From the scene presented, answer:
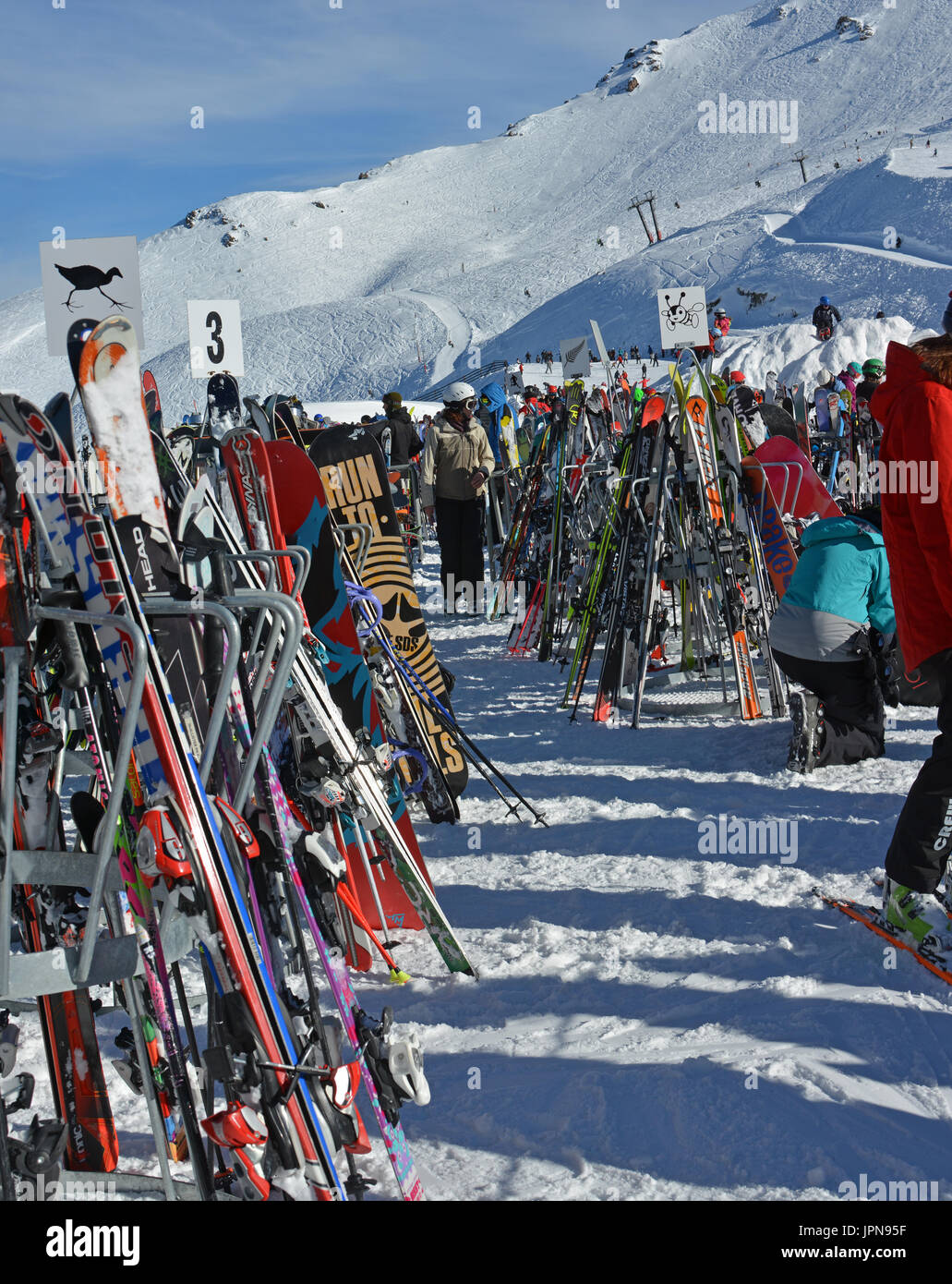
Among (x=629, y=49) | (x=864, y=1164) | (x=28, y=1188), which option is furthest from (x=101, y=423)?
(x=629, y=49)

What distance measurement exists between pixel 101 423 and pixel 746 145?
124 meters

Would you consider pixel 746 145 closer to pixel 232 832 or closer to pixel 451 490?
pixel 451 490

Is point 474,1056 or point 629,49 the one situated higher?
point 629,49

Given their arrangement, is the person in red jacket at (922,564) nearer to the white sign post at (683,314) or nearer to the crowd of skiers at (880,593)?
the crowd of skiers at (880,593)

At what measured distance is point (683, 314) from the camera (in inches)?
370

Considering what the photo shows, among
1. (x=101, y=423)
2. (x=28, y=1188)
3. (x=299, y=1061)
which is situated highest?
(x=101, y=423)

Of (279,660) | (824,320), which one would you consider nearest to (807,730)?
(279,660)

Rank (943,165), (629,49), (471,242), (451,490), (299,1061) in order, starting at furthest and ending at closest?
(629,49) < (471,242) < (943,165) < (451,490) < (299,1061)

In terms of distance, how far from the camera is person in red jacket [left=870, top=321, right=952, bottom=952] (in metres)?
2.90

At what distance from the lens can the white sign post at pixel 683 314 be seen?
9.19 metres

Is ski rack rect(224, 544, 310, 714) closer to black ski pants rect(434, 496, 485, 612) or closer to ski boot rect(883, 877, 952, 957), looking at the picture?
ski boot rect(883, 877, 952, 957)

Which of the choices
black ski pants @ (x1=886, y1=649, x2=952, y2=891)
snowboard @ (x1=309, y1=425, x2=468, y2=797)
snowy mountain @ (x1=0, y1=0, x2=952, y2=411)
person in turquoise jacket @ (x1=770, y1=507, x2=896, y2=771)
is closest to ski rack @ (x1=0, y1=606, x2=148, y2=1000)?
black ski pants @ (x1=886, y1=649, x2=952, y2=891)

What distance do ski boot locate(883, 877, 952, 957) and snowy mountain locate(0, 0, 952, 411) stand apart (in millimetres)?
31438

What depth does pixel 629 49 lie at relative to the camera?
157250 mm
